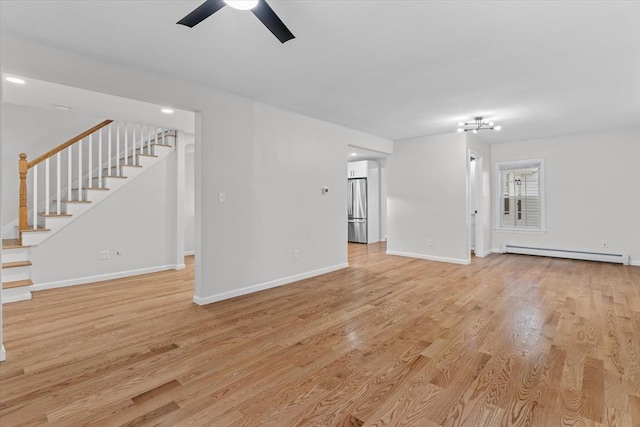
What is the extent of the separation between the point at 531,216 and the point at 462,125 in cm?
316

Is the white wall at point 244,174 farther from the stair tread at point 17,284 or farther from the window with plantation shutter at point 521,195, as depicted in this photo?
the window with plantation shutter at point 521,195

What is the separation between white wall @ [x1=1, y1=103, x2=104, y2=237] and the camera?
471cm

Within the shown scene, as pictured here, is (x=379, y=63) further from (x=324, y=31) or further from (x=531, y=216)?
(x=531, y=216)

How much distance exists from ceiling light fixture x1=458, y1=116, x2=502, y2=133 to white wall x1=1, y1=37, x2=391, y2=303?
210 cm

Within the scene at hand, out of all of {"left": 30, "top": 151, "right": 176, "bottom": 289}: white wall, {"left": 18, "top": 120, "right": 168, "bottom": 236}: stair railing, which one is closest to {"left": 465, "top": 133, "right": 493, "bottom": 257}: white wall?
{"left": 30, "top": 151, "right": 176, "bottom": 289}: white wall

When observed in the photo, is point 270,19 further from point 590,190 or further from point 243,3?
point 590,190

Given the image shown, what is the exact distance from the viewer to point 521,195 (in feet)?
22.2

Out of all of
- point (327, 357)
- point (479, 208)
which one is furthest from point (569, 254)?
point (327, 357)

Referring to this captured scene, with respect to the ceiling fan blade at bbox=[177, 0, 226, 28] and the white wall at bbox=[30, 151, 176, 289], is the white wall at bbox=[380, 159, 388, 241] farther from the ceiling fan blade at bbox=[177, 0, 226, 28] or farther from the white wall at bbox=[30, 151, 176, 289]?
the ceiling fan blade at bbox=[177, 0, 226, 28]

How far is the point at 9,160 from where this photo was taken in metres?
4.76

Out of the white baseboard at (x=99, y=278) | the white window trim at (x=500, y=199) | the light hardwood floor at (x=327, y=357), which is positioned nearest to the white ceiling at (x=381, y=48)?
the white window trim at (x=500, y=199)

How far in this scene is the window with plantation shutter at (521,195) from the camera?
21.3 ft

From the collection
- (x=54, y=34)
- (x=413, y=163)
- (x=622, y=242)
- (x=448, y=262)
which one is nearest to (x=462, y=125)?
(x=413, y=163)

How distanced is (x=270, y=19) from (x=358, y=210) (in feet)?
23.6
